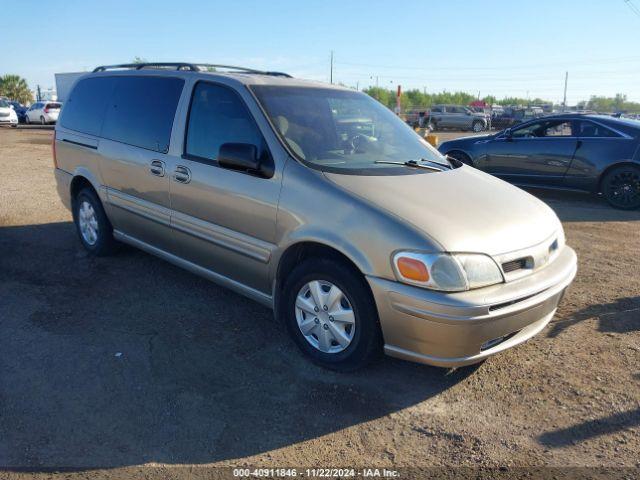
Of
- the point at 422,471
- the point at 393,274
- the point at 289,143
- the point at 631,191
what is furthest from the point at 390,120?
the point at 631,191

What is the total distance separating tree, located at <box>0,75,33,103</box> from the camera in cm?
6309

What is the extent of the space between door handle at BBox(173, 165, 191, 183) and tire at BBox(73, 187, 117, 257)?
1541mm

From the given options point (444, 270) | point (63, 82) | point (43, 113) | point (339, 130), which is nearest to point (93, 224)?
point (339, 130)

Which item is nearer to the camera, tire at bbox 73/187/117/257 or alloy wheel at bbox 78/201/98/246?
tire at bbox 73/187/117/257

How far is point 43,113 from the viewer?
3053 cm

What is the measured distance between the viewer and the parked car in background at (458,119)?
3556cm

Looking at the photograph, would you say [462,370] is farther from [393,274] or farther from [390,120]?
[390,120]

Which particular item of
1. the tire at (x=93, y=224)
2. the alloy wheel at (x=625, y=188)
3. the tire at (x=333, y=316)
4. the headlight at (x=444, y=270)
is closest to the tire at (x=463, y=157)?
the alloy wheel at (x=625, y=188)

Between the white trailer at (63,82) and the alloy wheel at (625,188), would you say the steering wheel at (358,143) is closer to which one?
the alloy wheel at (625,188)

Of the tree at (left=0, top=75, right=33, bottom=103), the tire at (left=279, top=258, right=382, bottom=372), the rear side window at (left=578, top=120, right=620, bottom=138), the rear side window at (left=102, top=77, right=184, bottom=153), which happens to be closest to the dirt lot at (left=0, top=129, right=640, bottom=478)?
the tire at (left=279, top=258, right=382, bottom=372)

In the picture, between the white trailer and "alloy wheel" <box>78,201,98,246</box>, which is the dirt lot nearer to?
"alloy wheel" <box>78,201,98,246</box>

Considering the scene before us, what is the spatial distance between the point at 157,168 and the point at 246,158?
121cm

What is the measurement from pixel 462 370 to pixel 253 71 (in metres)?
3.31

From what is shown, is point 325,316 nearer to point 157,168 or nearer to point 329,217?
point 329,217
